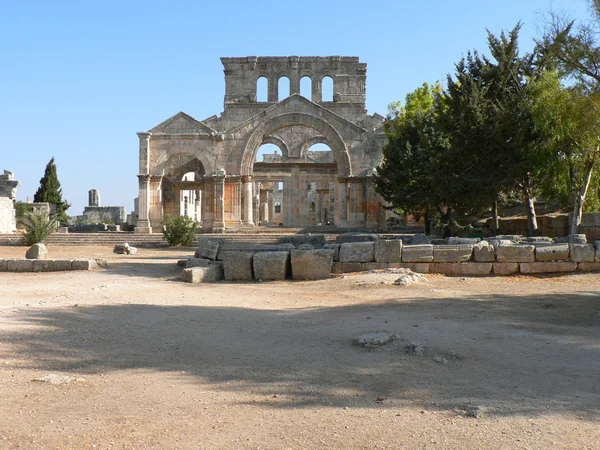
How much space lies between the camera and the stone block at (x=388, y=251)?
491 inches

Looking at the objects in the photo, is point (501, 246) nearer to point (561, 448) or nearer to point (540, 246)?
point (540, 246)

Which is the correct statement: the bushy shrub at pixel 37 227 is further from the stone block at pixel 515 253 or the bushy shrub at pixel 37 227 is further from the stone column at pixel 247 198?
the stone block at pixel 515 253

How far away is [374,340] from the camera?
561 cm

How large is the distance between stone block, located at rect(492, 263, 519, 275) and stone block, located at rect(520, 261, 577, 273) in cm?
15

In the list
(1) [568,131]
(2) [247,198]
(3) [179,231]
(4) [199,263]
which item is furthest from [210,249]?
(2) [247,198]

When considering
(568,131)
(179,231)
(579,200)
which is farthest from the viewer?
(179,231)

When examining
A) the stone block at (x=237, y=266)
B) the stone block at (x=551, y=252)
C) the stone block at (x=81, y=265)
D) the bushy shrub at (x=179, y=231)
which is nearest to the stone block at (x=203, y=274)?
the stone block at (x=237, y=266)

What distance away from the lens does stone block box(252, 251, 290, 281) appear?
455 inches

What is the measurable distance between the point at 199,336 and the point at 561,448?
153 inches

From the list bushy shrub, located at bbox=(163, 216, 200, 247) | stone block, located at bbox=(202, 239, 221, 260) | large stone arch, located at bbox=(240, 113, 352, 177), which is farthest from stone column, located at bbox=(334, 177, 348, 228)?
stone block, located at bbox=(202, 239, 221, 260)

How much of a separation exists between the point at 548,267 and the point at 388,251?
349cm

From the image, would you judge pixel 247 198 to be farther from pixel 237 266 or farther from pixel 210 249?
pixel 237 266

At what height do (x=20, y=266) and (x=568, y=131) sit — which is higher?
(x=568, y=131)

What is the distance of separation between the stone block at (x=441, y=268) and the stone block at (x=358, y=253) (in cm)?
134
